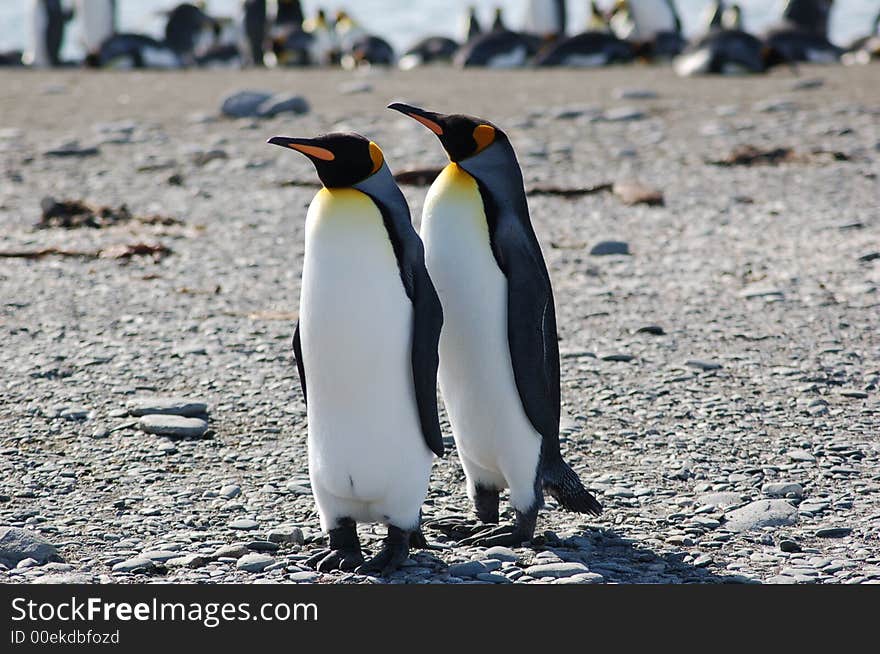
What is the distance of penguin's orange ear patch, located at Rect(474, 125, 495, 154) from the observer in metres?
3.49

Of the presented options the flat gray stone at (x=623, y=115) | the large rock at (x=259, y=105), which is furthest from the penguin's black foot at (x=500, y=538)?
the large rock at (x=259, y=105)

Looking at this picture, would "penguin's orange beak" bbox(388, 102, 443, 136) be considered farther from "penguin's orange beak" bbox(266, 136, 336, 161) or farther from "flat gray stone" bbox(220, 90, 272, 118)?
"flat gray stone" bbox(220, 90, 272, 118)

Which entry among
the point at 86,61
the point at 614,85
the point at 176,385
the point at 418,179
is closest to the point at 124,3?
the point at 86,61

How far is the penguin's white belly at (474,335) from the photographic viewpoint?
3.47m

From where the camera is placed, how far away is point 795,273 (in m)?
6.56

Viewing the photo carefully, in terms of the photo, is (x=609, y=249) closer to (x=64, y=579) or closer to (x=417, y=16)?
(x=64, y=579)

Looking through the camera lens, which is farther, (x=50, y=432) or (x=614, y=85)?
(x=614, y=85)

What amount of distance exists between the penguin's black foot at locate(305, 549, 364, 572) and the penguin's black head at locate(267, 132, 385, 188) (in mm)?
911

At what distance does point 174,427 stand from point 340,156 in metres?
1.55

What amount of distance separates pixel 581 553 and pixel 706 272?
3.44 metres

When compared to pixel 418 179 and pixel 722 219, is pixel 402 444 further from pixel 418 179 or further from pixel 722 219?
pixel 418 179

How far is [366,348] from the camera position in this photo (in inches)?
130

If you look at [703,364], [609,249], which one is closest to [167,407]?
[703,364]

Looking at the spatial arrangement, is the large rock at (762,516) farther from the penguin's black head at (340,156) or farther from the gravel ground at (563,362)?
the penguin's black head at (340,156)
